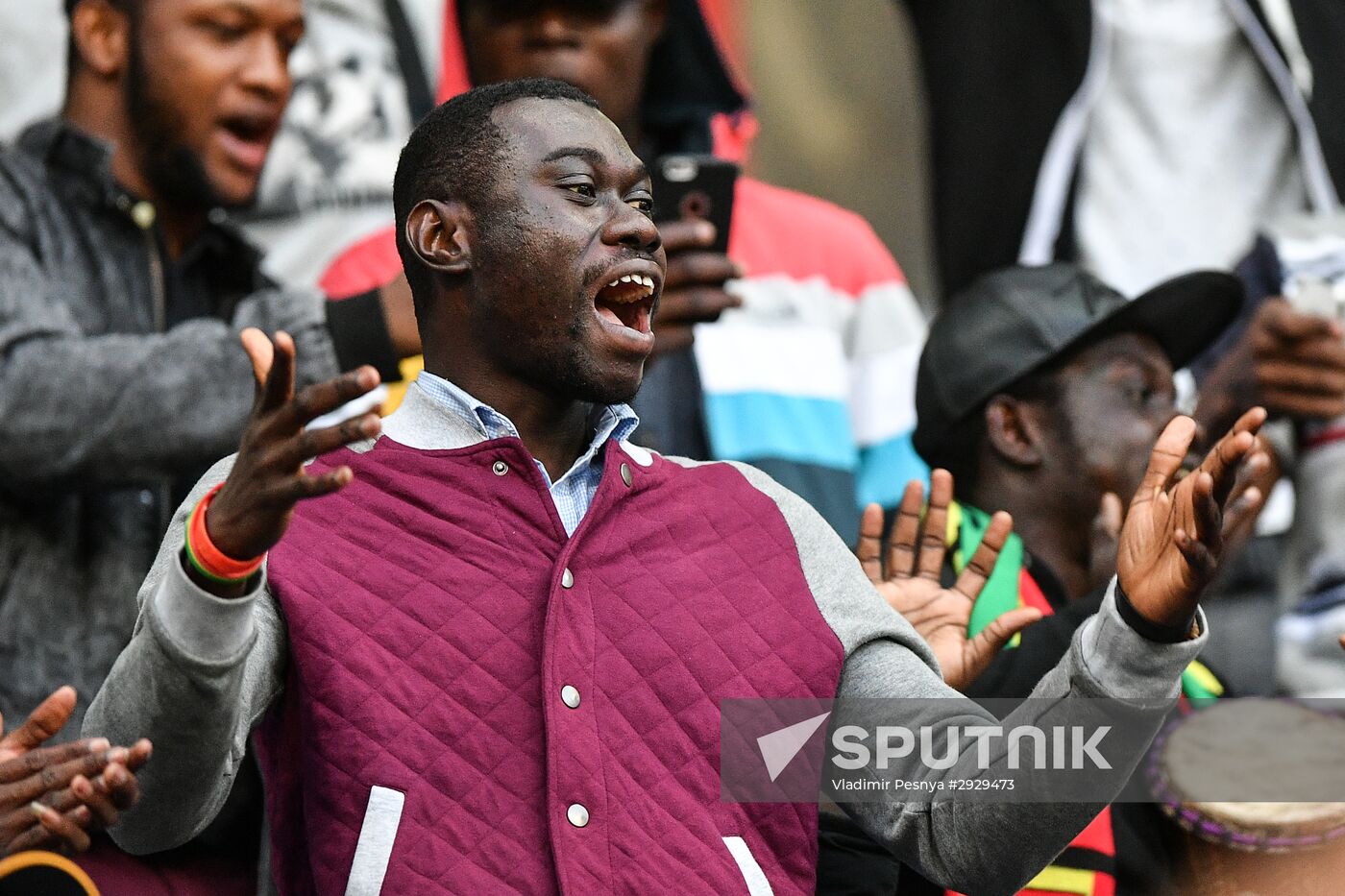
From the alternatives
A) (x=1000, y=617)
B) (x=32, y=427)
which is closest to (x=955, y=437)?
(x=1000, y=617)

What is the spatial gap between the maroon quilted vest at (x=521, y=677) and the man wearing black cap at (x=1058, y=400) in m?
1.32

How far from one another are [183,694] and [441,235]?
0.89 meters

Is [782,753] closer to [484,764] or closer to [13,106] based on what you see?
[484,764]

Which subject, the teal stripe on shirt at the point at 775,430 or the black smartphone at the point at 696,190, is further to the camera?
the teal stripe on shirt at the point at 775,430

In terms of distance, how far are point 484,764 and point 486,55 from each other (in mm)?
2620

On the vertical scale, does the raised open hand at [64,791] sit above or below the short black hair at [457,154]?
below

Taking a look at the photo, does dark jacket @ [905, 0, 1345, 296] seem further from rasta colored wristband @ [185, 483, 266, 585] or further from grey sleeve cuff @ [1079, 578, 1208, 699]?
rasta colored wristband @ [185, 483, 266, 585]

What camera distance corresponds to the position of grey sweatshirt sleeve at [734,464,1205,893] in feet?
8.93

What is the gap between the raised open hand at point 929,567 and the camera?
12.0 feet

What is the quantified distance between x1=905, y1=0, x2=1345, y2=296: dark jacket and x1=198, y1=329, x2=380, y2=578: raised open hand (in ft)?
11.3

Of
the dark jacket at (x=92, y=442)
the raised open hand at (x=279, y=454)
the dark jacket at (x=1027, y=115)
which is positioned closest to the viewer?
the raised open hand at (x=279, y=454)

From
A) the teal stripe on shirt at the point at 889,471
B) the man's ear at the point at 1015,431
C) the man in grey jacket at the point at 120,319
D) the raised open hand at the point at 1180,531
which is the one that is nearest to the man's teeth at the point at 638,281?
the raised open hand at the point at 1180,531

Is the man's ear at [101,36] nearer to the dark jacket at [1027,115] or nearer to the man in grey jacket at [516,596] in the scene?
the man in grey jacket at [516,596]

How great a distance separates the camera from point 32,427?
3.85 meters
